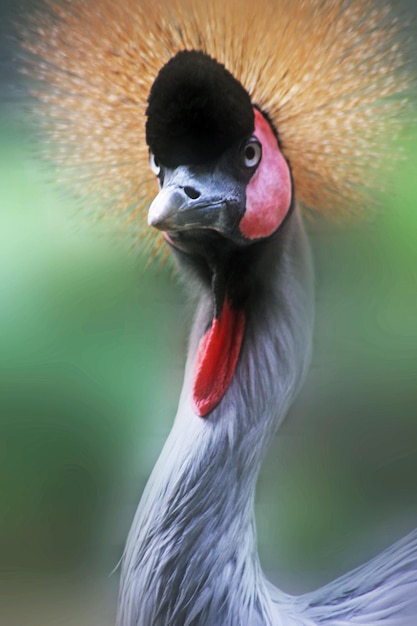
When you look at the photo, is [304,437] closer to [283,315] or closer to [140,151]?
[283,315]

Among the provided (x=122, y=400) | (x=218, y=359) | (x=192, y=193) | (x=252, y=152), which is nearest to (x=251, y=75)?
(x=252, y=152)

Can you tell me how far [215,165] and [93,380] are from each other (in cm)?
43

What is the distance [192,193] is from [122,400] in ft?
1.36

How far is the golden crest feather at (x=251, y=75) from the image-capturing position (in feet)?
3.63

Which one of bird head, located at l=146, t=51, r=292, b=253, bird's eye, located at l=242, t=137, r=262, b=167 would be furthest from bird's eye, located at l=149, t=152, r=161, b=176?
bird's eye, located at l=242, t=137, r=262, b=167

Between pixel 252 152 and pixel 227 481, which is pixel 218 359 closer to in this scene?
pixel 227 481

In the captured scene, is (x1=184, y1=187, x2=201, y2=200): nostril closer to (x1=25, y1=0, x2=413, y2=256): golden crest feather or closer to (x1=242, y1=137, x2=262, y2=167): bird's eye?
(x1=242, y1=137, x2=262, y2=167): bird's eye

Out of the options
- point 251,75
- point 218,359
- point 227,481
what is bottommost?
point 227,481

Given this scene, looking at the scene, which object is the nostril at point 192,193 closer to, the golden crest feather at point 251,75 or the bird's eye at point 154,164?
the bird's eye at point 154,164

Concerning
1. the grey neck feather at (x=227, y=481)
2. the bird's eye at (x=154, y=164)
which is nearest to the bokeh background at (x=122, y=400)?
the grey neck feather at (x=227, y=481)

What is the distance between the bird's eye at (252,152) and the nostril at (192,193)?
97 mm

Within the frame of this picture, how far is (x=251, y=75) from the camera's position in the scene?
1099 millimetres

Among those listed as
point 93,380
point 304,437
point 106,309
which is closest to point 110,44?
point 106,309

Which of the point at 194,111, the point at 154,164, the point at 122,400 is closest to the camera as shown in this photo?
the point at 194,111
